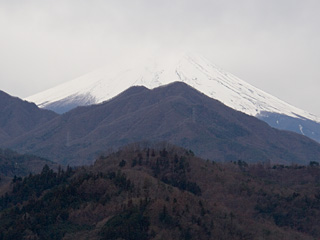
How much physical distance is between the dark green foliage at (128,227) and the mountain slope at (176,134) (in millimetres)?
91154

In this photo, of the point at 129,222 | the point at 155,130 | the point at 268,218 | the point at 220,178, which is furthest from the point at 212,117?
the point at 129,222

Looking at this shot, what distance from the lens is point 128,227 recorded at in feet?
186

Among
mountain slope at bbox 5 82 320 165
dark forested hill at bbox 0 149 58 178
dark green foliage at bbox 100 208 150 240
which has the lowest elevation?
dark green foliage at bbox 100 208 150 240

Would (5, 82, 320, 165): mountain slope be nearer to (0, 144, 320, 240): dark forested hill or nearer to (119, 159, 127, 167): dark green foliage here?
(0, 144, 320, 240): dark forested hill

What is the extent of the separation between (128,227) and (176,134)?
111 metres

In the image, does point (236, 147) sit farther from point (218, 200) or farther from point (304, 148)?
point (218, 200)

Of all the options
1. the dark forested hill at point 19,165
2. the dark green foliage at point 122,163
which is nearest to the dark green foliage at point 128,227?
the dark green foliage at point 122,163

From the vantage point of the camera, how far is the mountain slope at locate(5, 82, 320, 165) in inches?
6358

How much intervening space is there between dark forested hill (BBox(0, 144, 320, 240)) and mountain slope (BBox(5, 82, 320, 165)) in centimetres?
6076

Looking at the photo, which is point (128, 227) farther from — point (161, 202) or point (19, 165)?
point (19, 165)

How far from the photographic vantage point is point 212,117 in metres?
185

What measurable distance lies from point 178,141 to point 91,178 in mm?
90893

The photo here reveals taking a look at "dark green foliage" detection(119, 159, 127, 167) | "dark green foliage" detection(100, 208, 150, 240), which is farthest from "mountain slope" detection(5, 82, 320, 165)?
"dark green foliage" detection(100, 208, 150, 240)

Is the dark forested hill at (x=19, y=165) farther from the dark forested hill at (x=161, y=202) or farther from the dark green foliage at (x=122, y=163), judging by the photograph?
the dark green foliage at (x=122, y=163)
